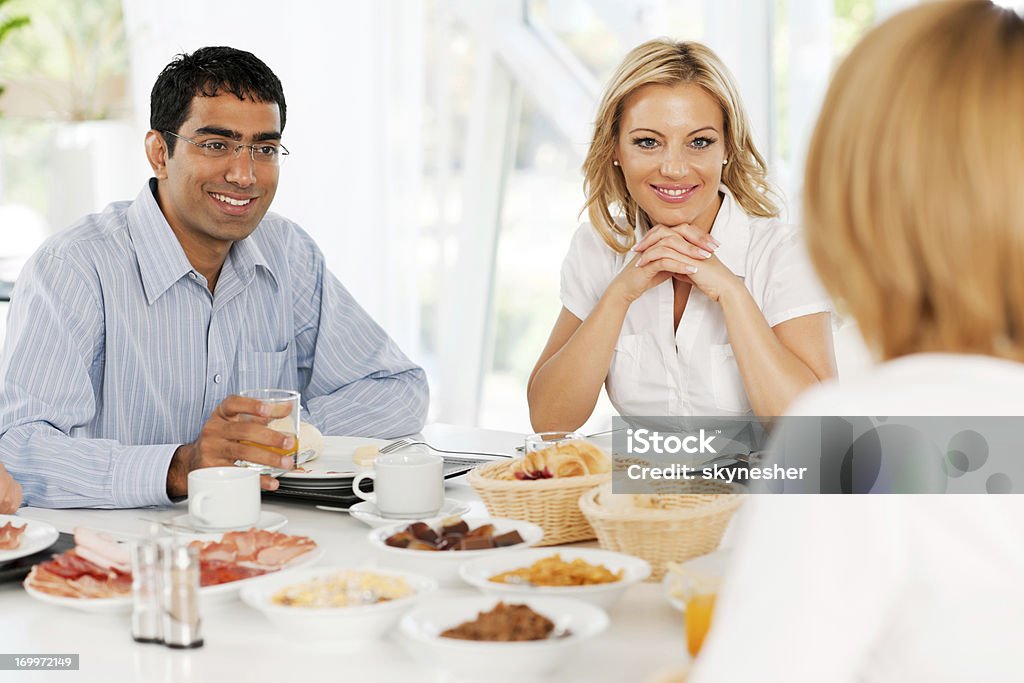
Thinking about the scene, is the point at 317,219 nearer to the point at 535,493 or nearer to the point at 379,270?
the point at 379,270

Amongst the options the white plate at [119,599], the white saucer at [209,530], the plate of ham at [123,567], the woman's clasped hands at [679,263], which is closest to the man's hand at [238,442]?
the white saucer at [209,530]

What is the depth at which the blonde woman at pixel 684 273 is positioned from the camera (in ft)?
7.41

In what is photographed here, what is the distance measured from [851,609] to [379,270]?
4.28m

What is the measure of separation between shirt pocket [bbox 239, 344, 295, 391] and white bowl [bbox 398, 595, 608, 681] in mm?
1236

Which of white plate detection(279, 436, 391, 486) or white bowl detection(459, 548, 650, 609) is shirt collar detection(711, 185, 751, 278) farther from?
white bowl detection(459, 548, 650, 609)

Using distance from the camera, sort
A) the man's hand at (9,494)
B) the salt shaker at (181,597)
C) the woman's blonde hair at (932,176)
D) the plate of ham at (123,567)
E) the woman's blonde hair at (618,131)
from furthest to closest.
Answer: the woman's blonde hair at (618,131) → the man's hand at (9,494) → the plate of ham at (123,567) → the salt shaker at (181,597) → the woman's blonde hair at (932,176)

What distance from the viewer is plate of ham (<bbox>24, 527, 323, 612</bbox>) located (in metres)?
1.31

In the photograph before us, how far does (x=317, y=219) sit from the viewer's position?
4.82 m

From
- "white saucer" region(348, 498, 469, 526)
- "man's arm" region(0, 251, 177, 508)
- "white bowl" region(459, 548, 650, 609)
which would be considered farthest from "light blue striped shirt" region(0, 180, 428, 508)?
"white bowl" region(459, 548, 650, 609)

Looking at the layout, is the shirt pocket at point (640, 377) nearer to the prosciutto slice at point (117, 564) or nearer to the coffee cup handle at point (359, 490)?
the coffee cup handle at point (359, 490)

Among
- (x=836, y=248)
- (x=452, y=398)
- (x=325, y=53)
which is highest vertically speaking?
(x=325, y=53)

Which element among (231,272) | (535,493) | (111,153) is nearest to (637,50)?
(231,272)

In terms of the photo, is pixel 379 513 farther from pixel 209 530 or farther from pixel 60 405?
pixel 60 405

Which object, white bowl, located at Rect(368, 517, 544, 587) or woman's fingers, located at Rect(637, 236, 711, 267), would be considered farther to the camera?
woman's fingers, located at Rect(637, 236, 711, 267)
